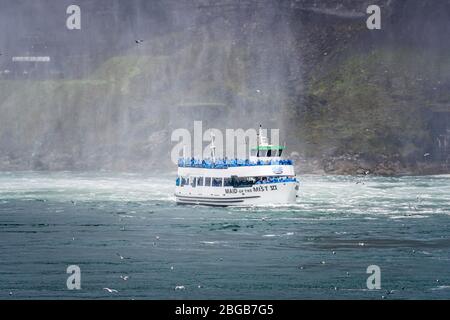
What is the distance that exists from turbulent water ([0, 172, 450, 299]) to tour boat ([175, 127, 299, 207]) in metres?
1.76

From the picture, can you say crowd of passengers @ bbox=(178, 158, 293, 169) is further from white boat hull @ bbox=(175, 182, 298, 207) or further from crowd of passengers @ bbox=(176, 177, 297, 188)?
white boat hull @ bbox=(175, 182, 298, 207)

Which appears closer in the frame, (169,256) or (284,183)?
(169,256)

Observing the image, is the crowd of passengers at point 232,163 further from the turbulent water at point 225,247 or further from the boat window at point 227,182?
the turbulent water at point 225,247

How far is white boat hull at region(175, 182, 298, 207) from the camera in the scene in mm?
125750

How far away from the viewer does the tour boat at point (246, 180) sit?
409 feet

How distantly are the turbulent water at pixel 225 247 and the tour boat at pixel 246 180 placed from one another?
5.79 feet

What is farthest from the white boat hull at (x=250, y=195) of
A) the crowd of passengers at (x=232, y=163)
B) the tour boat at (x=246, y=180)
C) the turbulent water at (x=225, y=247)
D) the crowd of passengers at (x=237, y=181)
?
the crowd of passengers at (x=232, y=163)

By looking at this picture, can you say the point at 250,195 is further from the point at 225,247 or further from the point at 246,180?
the point at 225,247

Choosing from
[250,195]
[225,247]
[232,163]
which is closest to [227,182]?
[232,163]

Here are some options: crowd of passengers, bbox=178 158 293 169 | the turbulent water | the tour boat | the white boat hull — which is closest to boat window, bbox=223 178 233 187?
the tour boat
